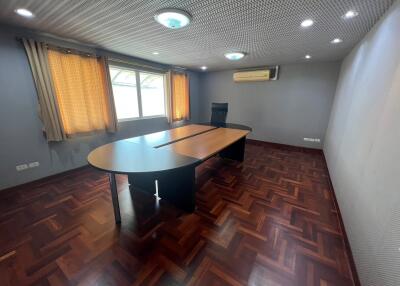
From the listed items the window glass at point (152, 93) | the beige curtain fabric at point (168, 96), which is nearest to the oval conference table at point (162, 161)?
the window glass at point (152, 93)

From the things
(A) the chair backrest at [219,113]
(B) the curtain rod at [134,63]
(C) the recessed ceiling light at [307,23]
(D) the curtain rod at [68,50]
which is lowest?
(A) the chair backrest at [219,113]

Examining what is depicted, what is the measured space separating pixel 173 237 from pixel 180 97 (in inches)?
165

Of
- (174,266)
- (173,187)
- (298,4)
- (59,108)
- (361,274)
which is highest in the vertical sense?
(298,4)

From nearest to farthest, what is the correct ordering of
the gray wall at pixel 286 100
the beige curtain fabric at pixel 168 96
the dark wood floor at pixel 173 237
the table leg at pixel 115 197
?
the dark wood floor at pixel 173 237 < the table leg at pixel 115 197 < the gray wall at pixel 286 100 < the beige curtain fabric at pixel 168 96

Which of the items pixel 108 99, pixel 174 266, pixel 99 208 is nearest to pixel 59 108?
pixel 108 99

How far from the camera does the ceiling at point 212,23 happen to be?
1582 millimetres

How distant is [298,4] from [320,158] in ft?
11.7

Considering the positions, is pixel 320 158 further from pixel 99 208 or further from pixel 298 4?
pixel 99 208

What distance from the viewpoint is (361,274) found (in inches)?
48.0

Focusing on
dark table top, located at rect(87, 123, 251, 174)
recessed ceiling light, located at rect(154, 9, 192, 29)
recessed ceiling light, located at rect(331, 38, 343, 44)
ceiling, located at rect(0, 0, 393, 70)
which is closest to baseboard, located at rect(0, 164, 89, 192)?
dark table top, located at rect(87, 123, 251, 174)

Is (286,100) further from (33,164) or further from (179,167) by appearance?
(33,164)

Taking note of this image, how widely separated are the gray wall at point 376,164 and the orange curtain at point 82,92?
3.93 m

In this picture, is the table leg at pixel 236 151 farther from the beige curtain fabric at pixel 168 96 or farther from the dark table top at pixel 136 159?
the beige curtain fabric at pixel 168 96

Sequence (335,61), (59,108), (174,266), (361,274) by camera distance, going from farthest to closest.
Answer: (335,61)
(59,108)
(174,266)
(361,274)
